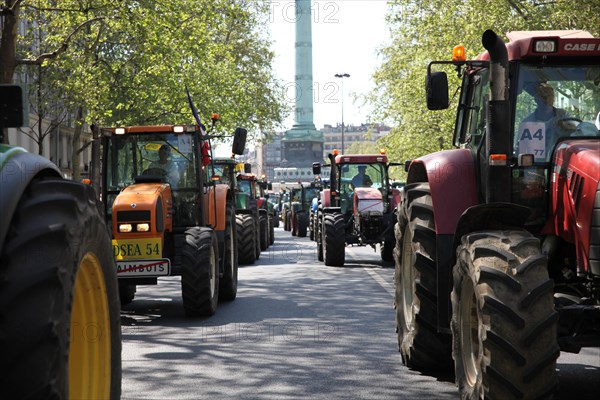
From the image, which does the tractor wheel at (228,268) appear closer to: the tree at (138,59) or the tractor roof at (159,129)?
the tractor roof at (159,129)

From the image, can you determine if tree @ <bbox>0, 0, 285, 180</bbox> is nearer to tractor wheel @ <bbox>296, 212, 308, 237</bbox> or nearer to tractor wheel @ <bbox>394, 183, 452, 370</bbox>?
tractor wheel @ <bbox>296, 212, 308, 237</bbox>

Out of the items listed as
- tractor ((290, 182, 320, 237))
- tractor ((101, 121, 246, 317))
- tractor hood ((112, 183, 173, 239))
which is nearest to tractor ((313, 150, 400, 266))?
tractor ((101, 121, 246, 317))

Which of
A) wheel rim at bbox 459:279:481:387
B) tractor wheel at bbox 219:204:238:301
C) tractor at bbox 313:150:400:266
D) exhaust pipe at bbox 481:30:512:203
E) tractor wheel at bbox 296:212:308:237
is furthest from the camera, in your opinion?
tractor wheel at bbox 296:212:308:237

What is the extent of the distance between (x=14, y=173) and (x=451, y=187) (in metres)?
4.11

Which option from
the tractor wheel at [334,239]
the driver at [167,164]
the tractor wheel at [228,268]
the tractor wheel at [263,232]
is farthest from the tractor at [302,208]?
the driver at [167,164]

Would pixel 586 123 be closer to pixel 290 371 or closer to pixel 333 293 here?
pixel 290 371

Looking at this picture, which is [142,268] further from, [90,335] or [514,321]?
[90,335]

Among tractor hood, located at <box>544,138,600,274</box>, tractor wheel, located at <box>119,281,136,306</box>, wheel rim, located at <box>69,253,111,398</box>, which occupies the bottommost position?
tractor wheel, located at <box>119,281,136,306</box>

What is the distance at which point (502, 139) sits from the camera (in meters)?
6.43

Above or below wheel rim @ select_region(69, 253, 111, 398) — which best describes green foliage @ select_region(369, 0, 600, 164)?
above

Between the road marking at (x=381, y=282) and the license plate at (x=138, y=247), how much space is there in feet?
11.9

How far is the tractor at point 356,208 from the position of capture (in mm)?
20891

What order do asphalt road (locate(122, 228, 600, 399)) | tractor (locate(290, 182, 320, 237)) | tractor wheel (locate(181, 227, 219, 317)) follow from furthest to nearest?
tractor (locate(290, 182, 320, 237)) < tractor wheel (locate(181, 227, 219, 317)) < asphalt road (locate(122, 228, 600, 399))

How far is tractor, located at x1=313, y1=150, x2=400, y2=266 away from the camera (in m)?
20.9
